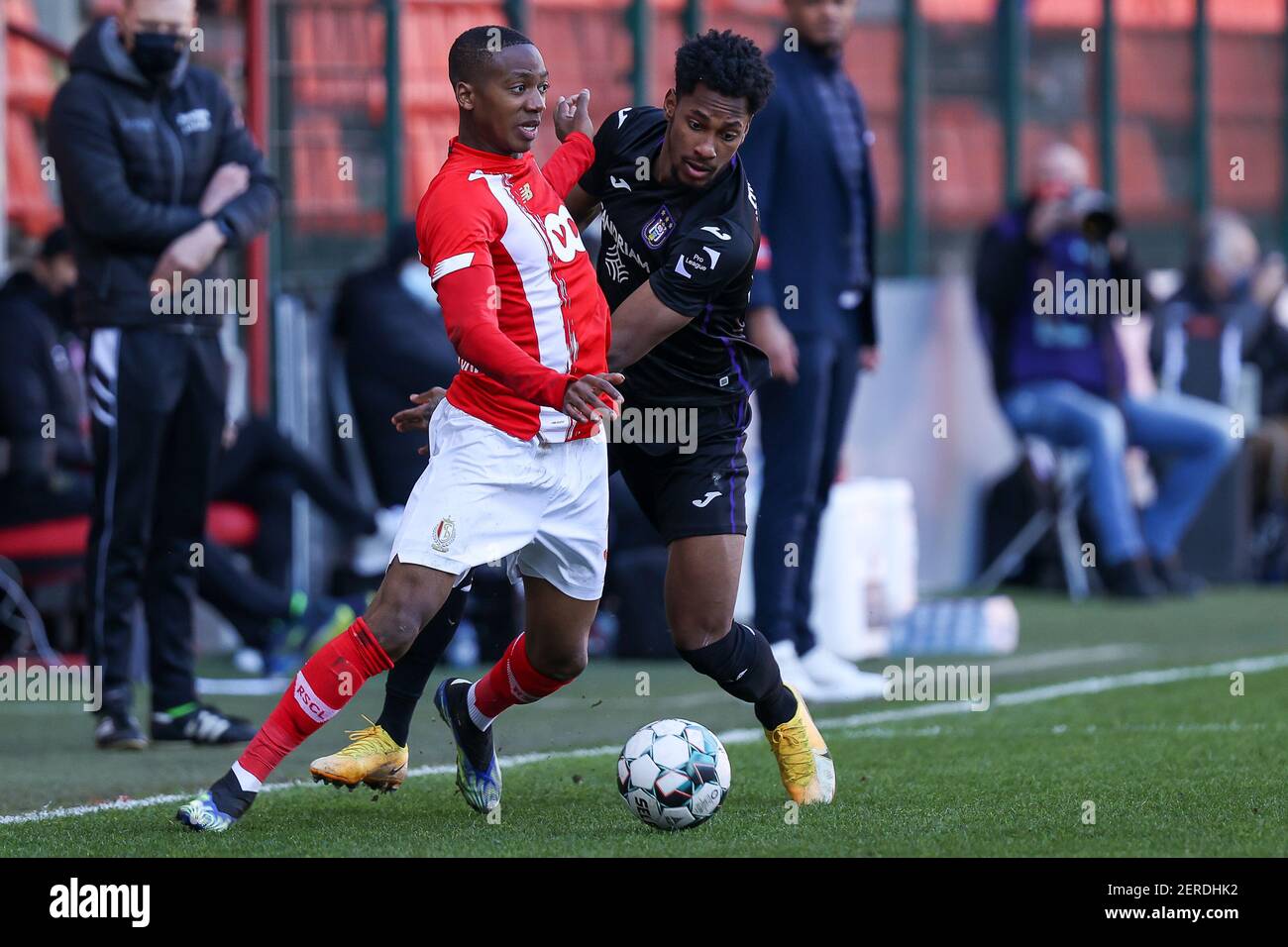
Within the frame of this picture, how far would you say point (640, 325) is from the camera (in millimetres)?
5402

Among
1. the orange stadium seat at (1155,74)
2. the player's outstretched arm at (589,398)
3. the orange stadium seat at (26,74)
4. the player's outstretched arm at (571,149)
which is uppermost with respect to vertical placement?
the orange stadium seat at (1155,74)

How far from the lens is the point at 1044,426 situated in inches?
482

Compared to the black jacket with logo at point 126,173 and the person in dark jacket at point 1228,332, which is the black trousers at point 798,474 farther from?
the person in dark jacket at point 1228,332

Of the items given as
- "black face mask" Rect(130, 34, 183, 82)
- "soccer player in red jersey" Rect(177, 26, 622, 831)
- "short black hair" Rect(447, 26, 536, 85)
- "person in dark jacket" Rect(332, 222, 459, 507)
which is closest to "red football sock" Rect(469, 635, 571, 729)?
"soccer player in red jersey" Rect(177, 26, 622, 831)

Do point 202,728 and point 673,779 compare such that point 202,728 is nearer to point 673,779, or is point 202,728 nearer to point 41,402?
point 673,779

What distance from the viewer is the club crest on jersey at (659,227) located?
5.56 m

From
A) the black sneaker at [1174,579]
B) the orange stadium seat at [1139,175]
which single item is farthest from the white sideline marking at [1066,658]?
the orange stadium seat at [1139,175]

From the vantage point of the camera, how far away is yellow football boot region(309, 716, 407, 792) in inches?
203

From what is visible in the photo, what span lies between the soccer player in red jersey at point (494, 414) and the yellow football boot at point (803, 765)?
2.04 feet

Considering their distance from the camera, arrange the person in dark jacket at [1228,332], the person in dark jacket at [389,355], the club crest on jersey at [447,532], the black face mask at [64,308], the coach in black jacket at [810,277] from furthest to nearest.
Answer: the person in dark jacket at [1228,332] → the person in dark jacket at [389,355] → the black face mask at [64,308] → the coach in black jacket at [810,277] → the club crest on jersey at [447,532]

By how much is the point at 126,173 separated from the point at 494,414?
2.45 m

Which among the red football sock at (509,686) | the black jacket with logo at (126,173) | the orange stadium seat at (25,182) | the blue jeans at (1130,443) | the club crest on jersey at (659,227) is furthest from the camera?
the blue jeans at (1130,443)

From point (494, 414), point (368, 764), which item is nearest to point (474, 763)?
point (368, 764)

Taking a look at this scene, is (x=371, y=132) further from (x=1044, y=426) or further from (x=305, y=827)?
(x=305, y=827)
